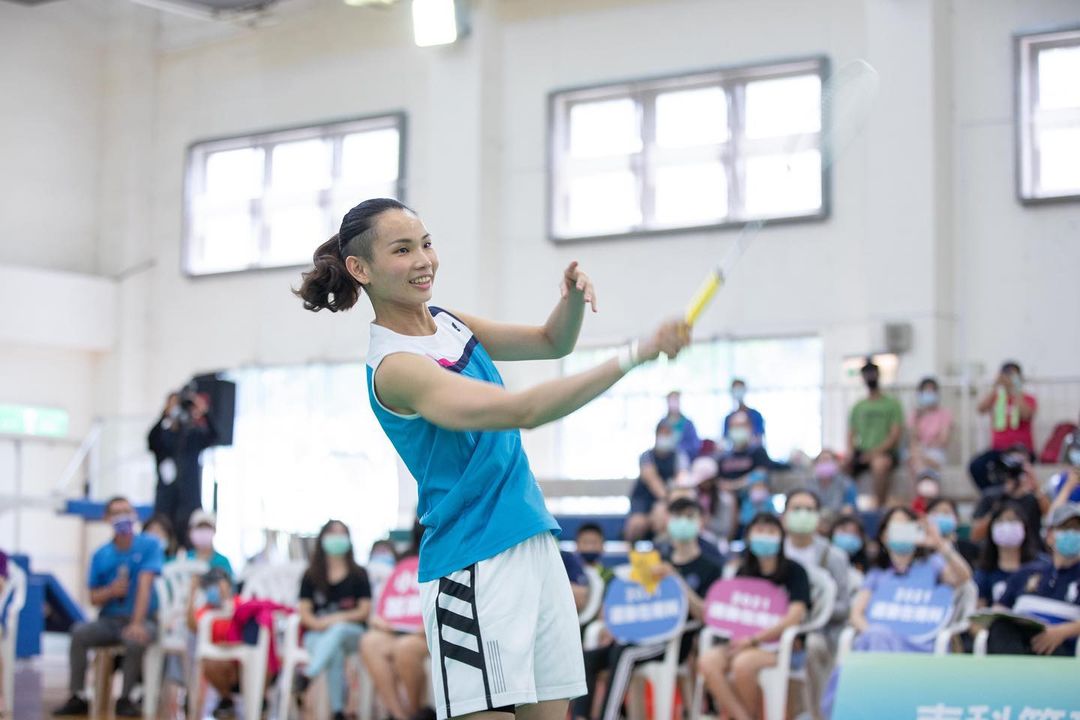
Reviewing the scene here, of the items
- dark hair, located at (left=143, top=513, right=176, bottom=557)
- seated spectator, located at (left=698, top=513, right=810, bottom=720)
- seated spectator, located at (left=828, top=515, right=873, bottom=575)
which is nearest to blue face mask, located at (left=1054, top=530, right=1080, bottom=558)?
seated spectator, located at (left=698, top=513, right=810, bottom=720)

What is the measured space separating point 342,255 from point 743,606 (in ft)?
16.7

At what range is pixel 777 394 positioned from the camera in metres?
14.3

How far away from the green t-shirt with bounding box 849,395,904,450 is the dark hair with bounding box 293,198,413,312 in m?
9.27

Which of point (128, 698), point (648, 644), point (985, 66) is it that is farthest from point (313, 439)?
point (648, 644)

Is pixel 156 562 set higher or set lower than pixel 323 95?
lower

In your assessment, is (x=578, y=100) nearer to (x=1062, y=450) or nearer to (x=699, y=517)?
(x=1062, y=450)

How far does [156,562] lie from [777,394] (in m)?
6.47

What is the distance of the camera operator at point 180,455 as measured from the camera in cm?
1321

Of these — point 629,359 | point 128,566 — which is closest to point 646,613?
point 128,566

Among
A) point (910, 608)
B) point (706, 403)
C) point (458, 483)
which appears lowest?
point (910, 608)

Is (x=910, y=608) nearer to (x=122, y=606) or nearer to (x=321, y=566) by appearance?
(x=321, y=566)

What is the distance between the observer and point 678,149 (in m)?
15.1

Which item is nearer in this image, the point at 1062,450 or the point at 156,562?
→ the point at 156,562

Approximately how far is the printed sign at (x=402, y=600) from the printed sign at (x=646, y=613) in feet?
4.15
